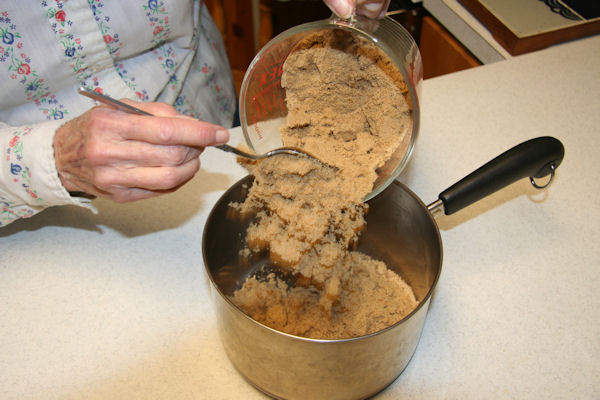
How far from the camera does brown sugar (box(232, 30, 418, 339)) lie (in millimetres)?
694

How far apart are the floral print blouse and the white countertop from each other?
126 millimetres

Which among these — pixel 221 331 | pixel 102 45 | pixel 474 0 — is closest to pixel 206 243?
pixel 221 331

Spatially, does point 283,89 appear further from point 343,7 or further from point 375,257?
point 375,257

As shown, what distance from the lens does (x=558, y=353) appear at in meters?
0.74

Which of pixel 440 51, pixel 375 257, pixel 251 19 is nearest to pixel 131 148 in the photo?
pixel 375 257

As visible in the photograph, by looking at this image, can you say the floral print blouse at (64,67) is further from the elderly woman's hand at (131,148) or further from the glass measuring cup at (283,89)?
the glass measuring cup at (283,89)

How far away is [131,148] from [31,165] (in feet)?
0.57

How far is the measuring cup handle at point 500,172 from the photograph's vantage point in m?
0.76

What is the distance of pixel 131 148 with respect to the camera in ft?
2.14

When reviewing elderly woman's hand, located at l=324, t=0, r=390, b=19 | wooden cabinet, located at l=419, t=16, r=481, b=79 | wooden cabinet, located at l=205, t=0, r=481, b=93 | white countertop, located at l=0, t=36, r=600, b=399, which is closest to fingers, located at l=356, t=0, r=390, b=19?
elderly woman's hand, located at l=324, t=0, r=390, b=19

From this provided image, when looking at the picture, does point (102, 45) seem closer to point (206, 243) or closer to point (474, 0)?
point (206, 243)

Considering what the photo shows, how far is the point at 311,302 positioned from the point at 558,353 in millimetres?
377

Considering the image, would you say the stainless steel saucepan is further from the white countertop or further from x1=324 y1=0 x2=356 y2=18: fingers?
x1=324 y1=0 x2=356 y2=18: fingers

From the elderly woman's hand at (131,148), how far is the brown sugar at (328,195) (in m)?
0.14
